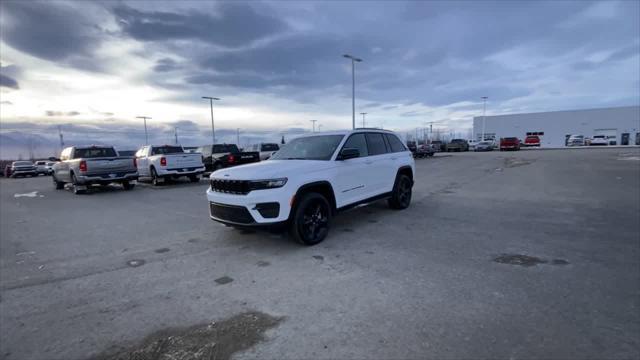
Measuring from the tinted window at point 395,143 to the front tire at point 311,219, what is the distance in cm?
296

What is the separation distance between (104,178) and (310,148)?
34.4 ft

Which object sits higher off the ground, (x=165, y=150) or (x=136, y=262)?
(x=165, y=150)

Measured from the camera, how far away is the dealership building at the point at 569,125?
191ft

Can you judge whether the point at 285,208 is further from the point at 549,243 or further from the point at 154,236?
the point at 549,243

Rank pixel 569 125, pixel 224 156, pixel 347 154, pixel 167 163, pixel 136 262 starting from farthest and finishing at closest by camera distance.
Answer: pixel 569 125
pixel 224 156
pixel 167 163
pixel 347 154
pixel 136 262

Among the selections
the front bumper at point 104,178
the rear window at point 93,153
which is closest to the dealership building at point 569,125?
the front bumper at point 104,178

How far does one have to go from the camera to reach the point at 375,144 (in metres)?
7.38

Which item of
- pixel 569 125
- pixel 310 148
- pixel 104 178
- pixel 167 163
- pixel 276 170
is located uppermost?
pixel 569 125

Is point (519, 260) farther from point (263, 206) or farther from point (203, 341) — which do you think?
point (203, 341)

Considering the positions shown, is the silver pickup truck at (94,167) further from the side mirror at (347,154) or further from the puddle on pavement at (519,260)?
the puddle on pavement at (519,260)

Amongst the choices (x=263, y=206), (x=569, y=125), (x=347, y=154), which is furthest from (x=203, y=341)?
(x=569, y=125)

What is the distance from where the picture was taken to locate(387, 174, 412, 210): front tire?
7957 millimetres

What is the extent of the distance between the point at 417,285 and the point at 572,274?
6.33 ft

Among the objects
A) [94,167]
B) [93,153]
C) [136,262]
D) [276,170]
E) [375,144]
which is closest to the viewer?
[136,262]
